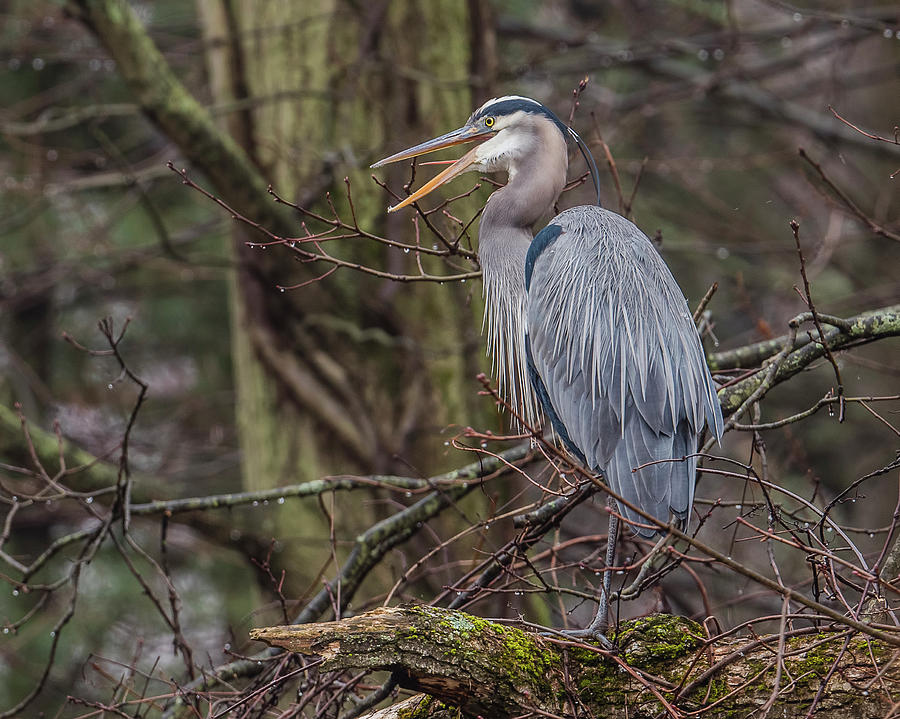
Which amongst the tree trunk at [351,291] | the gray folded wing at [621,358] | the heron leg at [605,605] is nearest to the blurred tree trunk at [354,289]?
the tree trunk at [351,291]

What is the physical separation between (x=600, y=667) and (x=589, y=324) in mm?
1011

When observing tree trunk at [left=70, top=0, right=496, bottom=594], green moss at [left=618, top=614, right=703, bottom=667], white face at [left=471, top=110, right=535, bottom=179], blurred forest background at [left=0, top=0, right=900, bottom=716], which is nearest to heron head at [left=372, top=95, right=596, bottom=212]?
white face at [left=471, top=110, right=535, bottom=179]

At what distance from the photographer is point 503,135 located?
11.0 feet

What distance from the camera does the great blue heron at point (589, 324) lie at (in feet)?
9.00

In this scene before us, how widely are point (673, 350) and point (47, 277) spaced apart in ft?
13.9

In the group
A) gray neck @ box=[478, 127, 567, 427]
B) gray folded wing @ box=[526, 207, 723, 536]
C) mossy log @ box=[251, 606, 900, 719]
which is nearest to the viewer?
mossy log @ box=[251, 606, 900, 719]

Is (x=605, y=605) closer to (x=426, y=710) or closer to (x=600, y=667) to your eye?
(x=600, y=667)

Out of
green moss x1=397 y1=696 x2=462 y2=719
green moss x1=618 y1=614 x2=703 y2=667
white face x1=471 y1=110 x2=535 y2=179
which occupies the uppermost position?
white face x1=471 y1=110 x2=535 y2=179

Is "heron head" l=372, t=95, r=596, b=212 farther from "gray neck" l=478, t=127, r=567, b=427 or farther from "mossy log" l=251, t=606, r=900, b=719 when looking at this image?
"mossy log" l=251, t=606, r=900, b=719

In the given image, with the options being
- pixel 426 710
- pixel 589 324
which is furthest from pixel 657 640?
pixel 589 324

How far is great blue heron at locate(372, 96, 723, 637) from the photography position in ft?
9.00

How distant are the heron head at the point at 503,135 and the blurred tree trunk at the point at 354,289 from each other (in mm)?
1161

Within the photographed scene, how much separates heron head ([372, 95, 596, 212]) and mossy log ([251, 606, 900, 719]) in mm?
1571

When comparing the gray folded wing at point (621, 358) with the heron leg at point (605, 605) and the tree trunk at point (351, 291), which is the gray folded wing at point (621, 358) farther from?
the tree trunk at point (351, 291)
